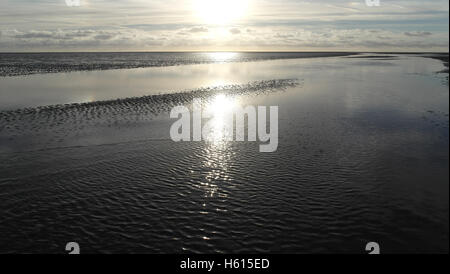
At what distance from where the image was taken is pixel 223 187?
2153 cm

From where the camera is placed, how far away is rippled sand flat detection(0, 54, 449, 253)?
16.0 meters

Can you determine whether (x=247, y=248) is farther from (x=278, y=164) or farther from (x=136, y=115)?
(x=136, y=115)

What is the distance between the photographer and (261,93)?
64.3 metres

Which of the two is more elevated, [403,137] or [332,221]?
[403,137]

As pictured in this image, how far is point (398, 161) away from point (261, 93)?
134 ft

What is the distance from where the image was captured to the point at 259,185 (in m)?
21.7

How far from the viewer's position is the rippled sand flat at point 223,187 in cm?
1602

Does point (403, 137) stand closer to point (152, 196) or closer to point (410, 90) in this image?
point (152, 196)
